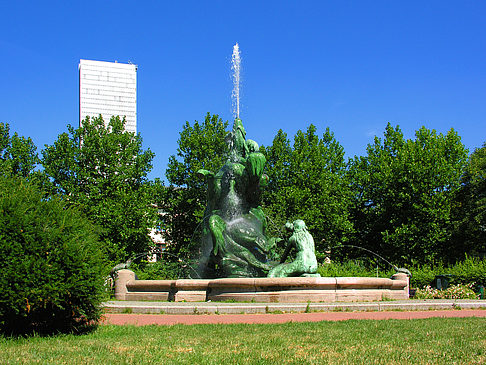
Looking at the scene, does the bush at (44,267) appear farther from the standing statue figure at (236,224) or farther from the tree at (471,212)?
the tree at (471,212)

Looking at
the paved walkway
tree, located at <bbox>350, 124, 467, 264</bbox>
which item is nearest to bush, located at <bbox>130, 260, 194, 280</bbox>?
the paved walkway

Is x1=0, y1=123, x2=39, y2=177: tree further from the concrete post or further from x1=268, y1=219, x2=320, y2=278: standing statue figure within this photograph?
x1=268, y1=219, x2=320, y2=278: standing statue figure

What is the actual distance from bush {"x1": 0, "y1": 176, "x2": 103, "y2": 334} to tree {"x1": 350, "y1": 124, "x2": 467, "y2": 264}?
27857mm

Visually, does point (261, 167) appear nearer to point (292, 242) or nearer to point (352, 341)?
point (292, 242)

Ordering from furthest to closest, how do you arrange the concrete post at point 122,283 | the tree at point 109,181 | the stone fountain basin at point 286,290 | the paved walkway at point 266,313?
the tree at point 109,181 < the concrete post at point 122,283 < the stone fountain basin at point 286,290 < the paved walkway at point 266,313

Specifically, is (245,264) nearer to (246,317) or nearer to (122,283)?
(122,283)

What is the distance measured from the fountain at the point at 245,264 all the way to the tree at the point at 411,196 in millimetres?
15587

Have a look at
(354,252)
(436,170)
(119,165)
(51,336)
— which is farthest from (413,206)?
(51,336)

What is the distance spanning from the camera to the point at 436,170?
114ft

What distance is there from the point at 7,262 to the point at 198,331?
3.16m

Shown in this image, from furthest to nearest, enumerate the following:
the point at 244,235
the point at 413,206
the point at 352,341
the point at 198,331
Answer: the point at 413,206 → the point at 244,235 → the point at 198,331 → the point at 352,341

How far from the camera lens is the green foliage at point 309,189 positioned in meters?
34.9

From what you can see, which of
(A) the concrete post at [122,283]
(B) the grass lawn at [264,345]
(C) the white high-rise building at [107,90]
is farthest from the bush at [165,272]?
(C) the white high-rise building at [107,90]

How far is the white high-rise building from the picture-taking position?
96.5m
